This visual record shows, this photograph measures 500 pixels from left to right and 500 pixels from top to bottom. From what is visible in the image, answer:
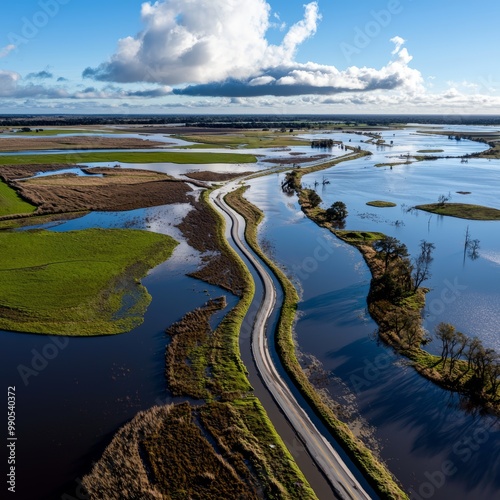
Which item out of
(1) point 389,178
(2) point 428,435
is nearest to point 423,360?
(2) point 428,435

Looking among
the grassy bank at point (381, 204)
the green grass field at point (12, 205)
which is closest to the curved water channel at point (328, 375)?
the grassy bank at point (381, 204)

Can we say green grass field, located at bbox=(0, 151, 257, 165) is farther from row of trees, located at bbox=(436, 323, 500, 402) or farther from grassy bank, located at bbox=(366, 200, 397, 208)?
row of trees, located at bbox=(436, 323, 500, 402)

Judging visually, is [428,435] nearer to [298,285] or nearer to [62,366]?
[298,285]

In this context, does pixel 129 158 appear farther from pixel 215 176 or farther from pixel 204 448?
pixel 204 448

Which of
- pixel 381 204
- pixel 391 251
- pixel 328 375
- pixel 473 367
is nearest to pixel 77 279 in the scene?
pixel 328 375

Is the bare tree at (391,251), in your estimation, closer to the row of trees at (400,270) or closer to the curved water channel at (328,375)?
the row of trees at (400,270)
